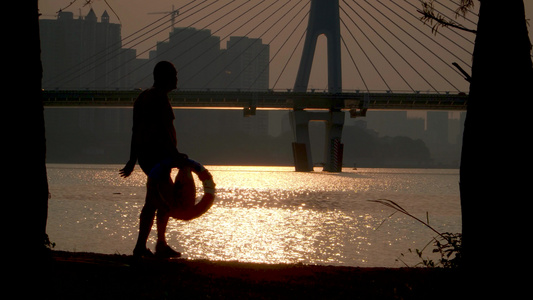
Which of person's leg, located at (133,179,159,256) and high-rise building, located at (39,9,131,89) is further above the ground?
high-rise building, located at (39,9,131,89)

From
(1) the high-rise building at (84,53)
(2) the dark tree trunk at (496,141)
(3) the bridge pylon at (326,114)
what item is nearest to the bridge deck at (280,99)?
(3) the bridge pylon at (326,114)

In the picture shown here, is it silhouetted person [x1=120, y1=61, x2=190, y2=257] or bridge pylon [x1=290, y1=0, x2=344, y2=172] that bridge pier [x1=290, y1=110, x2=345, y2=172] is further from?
silhouetted person [x1=120, y1=61, x2=190, y2=257]

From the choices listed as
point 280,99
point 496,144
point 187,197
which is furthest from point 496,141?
point 280,99

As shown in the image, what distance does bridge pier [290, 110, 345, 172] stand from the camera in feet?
265

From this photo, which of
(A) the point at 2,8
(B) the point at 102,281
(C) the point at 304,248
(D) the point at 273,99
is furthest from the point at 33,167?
(D) the point at 273,99

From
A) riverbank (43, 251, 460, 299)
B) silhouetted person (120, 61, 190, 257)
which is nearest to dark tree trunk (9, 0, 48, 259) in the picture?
riverbank (43, 251, 460, 299)

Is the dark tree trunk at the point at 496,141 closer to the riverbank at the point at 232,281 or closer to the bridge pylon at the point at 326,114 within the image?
the riverbank at the point at 232,281

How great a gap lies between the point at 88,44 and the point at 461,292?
201 metres

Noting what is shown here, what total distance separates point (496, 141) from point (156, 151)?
3.16 meters

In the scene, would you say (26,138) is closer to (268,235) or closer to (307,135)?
(268,235)

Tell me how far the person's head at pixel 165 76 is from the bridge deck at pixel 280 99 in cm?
7011

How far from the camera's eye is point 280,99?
81.0m

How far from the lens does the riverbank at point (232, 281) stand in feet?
16.0

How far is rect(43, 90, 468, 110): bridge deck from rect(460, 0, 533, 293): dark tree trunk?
7201cm
